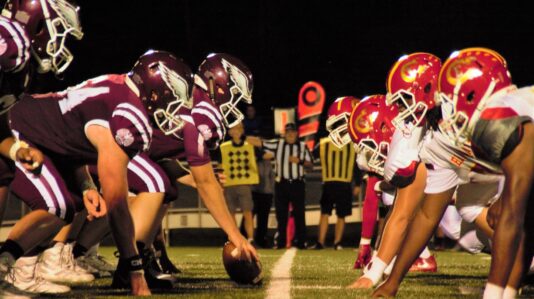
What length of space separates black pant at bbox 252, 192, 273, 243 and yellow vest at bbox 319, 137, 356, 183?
79 centimetres

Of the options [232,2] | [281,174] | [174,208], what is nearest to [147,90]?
[281,174]

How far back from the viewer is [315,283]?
21.3ft

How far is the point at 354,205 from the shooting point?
49.7 feet

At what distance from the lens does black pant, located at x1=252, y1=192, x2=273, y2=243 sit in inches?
528

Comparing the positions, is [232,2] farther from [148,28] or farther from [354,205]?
[354,205]

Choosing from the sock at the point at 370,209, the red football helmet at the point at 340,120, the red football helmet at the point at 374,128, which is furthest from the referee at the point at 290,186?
the red football helmet at the point at 374,128

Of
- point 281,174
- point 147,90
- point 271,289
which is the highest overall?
point 147,90

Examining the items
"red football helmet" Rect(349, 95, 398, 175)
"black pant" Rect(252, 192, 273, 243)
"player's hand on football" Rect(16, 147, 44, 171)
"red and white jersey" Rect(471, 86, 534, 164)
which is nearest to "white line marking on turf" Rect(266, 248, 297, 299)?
"red football helmet" Rect(349, 95, 398, 175)

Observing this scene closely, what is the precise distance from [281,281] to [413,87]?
1.41m

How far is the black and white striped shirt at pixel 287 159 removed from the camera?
1345cm

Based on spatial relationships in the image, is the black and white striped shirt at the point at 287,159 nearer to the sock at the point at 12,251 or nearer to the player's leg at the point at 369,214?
the player's leg at the point at 369,214

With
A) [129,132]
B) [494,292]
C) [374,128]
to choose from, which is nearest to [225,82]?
[374,128]

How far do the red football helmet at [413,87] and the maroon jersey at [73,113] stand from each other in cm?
165

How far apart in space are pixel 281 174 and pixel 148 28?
16.3 meters
